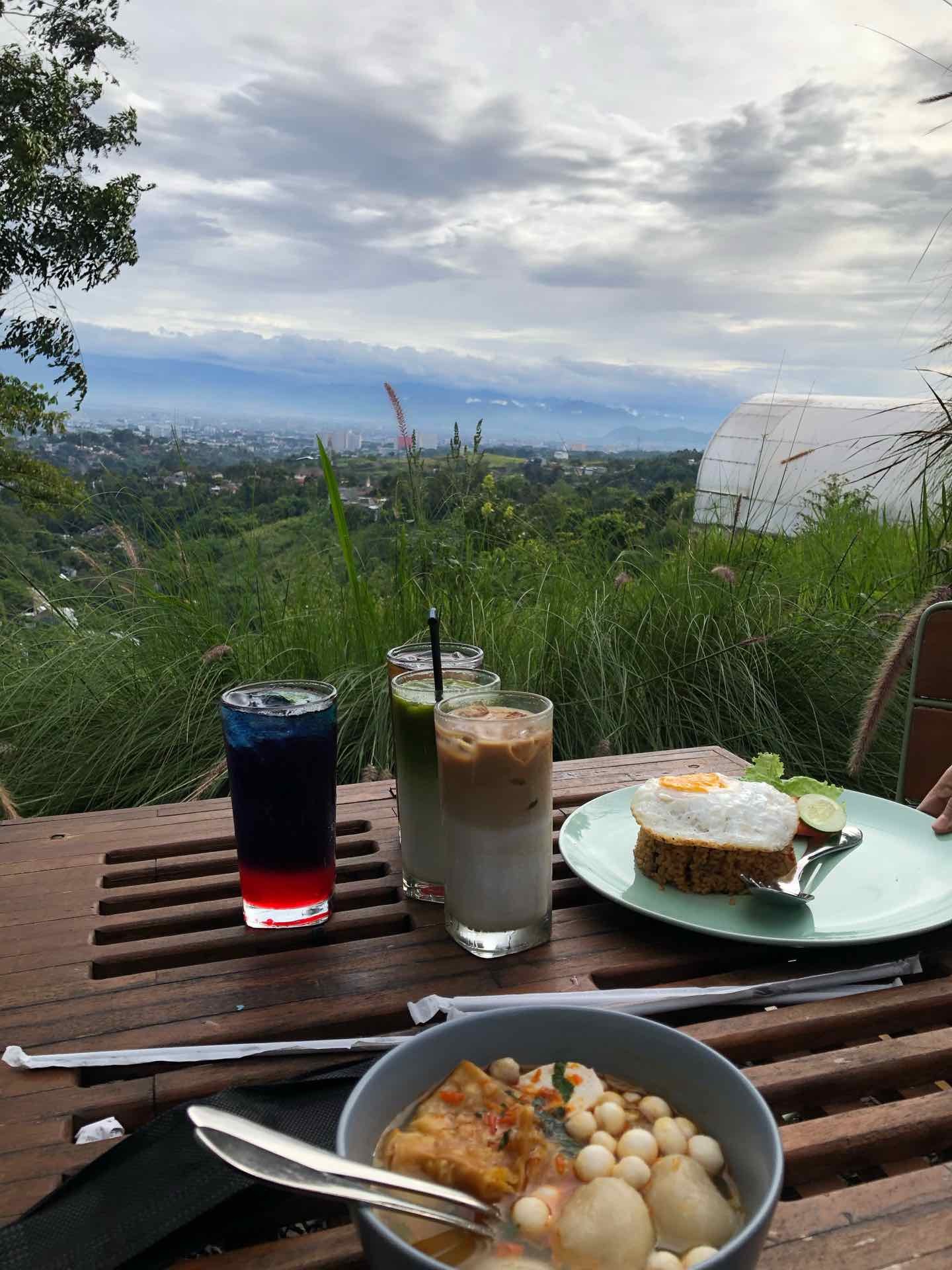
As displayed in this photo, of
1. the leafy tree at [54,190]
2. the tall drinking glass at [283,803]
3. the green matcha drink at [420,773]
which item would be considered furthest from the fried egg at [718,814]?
the leafy tree at [54,190]

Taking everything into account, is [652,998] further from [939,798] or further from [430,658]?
[939,798]

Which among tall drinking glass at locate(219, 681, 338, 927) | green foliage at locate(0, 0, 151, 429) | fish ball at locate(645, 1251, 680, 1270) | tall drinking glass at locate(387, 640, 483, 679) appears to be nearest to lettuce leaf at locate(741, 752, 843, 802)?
tall drinking glass at locate(387, 640, 483, 679)

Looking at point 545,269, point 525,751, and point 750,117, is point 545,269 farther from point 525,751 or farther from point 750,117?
point 525,751

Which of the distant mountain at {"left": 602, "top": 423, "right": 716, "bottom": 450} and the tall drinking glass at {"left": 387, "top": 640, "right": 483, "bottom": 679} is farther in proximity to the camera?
the distant mountain at {"left": 602, "top": 423, "right": 716, "bottom": 450}

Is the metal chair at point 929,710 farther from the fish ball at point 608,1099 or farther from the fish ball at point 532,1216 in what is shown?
the fish ball at point 532,1216

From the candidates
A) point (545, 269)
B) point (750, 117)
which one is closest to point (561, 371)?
point (750, 117)

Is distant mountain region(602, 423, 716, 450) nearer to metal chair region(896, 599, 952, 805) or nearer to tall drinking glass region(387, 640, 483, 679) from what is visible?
metal chair region(896, 599, 952, 805)
